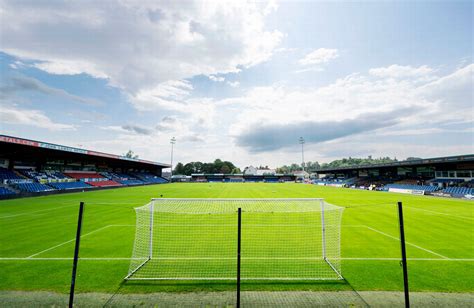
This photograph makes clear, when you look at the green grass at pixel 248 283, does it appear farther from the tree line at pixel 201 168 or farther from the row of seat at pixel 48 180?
the tree line at pixel 201 168

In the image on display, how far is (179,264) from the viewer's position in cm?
650

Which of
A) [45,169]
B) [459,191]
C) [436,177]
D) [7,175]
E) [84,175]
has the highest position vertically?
[45,169]

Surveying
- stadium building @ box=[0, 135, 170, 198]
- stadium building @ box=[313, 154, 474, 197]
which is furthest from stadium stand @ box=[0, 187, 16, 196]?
stadium building @ box=[313, 154, 474, 197]

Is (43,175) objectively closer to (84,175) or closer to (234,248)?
(84,175)

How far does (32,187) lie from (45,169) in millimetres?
8873

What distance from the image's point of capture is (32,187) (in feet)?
91.0

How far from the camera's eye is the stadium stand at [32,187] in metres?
26.4

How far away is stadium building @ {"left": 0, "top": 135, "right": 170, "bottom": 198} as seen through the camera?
84.1 ft

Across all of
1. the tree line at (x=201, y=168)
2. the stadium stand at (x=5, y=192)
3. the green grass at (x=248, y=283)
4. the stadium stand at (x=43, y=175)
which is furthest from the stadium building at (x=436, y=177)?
the tree line at (x=201, y=168)

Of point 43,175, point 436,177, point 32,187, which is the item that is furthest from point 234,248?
point 436,177

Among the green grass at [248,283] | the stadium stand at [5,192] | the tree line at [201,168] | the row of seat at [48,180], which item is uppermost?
the tree line at [201,168]

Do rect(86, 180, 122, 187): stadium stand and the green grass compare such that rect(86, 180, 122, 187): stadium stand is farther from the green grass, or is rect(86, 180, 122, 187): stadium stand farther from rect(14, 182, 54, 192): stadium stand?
the green grass

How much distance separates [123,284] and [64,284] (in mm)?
1448

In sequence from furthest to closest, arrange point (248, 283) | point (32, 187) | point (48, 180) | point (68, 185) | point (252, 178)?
point (252, 178) < point (68, 185) < point (48, 180) < point (32, 187) < point (248, 283)
